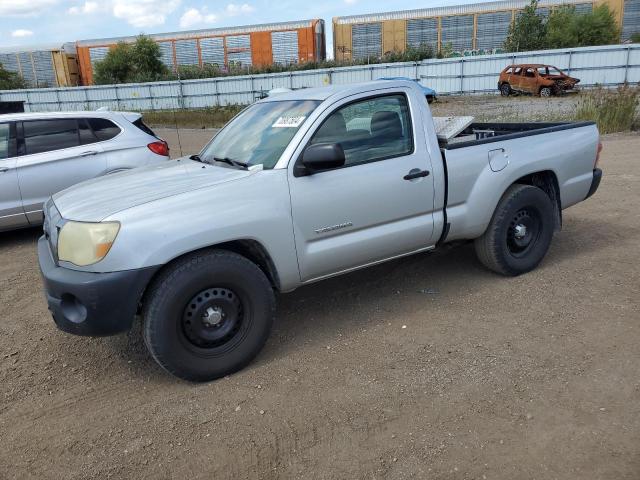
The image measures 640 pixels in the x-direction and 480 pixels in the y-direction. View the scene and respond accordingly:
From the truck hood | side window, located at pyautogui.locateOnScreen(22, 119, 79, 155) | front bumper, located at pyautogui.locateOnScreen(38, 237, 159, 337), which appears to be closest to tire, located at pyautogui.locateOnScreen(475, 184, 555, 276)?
the truck hood

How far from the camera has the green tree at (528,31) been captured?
41.7 metres

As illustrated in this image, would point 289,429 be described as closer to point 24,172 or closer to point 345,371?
point 345,371

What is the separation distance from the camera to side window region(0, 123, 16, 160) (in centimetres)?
677

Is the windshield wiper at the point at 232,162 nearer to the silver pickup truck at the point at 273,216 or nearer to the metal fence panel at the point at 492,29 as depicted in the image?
the silver pickup truck at the point at 273,216

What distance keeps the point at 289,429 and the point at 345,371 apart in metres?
0.67

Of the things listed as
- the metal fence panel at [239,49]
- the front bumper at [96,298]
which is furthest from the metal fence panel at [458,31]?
the front bumper at [96,298]

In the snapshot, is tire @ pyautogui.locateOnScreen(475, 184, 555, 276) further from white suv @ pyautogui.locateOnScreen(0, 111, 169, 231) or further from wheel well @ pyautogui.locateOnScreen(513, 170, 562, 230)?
white suv @ pyautogui.locateOnScreen(0, 111, 169, 231)

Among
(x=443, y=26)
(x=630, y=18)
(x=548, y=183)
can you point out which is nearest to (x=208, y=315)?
(x=548, y=183)

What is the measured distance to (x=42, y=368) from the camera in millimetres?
3873

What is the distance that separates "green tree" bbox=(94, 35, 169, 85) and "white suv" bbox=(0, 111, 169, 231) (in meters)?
42.0

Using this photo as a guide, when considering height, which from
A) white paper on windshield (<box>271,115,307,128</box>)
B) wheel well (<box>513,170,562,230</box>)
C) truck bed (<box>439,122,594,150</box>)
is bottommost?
wheel well (<box>513,170,562,230</box>)

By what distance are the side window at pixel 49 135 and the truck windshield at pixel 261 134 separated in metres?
3.34

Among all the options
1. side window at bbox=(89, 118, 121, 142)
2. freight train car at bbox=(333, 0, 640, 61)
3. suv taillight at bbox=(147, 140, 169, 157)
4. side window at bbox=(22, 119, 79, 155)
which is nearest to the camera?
side window at bbox=(22, 119, 79, 155)

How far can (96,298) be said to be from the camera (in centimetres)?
316
